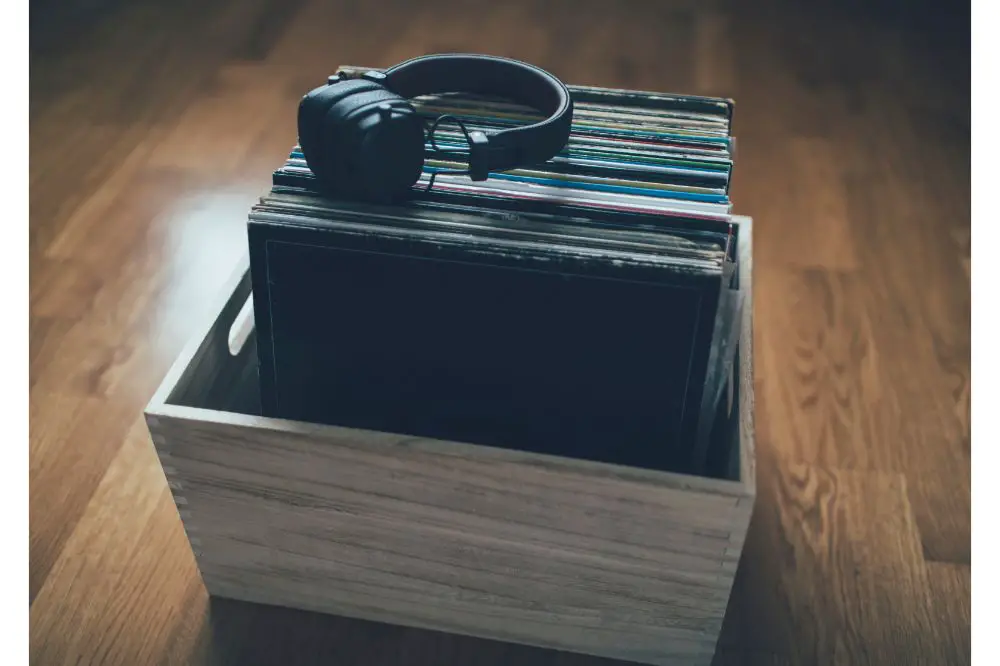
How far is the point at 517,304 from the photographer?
62cm

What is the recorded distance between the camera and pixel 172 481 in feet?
2.23

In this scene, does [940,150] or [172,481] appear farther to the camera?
[940,150]

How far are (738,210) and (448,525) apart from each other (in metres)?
0.73

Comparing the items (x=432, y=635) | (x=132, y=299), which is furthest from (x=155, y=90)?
(x=432, y=635)

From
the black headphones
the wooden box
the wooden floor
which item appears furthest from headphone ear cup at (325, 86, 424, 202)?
the wooden floor

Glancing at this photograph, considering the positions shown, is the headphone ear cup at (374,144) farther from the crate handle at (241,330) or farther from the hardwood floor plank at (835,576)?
the hardwood floor plank at (835,576)

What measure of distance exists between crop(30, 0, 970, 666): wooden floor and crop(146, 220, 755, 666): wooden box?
5cm

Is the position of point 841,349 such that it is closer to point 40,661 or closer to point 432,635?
point 432,635

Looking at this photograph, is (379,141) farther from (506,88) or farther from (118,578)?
(118,578)

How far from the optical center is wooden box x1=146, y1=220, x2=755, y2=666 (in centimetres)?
62

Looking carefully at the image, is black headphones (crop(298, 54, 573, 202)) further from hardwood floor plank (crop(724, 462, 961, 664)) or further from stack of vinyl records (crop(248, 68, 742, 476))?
hardwood floor plank (crop(724, 462, 961, 664))

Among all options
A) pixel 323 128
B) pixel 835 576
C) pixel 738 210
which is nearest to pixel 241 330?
pixel 323 128

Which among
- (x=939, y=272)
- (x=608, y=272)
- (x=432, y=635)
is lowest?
(x=432, y=635)

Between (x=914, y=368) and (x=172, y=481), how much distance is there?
741mm
